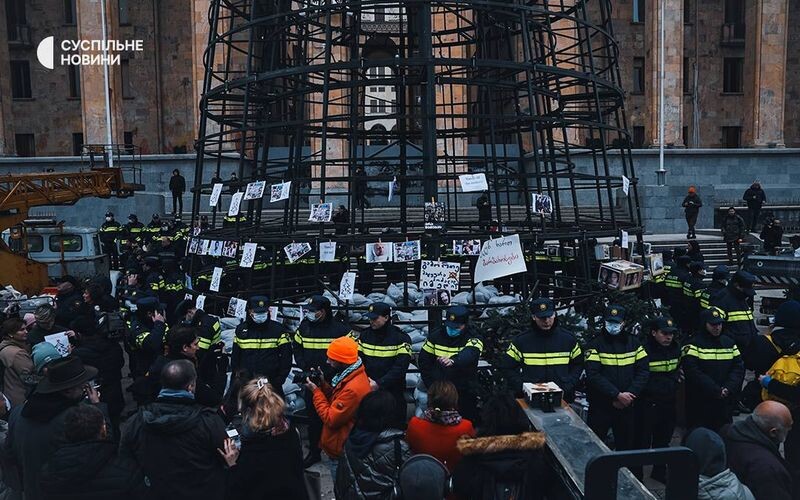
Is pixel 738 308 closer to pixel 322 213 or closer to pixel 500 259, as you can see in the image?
pixel 500 259

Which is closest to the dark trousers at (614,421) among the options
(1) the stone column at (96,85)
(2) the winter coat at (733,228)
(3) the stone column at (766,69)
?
(2) the winter coat at (733,228)

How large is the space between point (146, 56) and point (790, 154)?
1306 inches

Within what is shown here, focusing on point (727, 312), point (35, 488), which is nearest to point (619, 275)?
point (727, 312)

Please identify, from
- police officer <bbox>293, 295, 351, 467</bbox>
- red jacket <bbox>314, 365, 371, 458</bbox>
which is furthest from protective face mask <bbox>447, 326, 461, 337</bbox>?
red jacket <bbox>314, 365, 371, 458</bbox>

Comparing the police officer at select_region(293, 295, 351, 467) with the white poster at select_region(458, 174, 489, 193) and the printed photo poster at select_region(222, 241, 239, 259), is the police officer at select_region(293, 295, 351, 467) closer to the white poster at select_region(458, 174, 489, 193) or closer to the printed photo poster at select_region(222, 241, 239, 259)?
the printed photo poster at select_region(222, 241, 239, 259)

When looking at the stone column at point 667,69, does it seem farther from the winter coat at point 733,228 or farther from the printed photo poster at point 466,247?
the printed photo poster at point 466,247

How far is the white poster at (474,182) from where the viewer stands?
7012mm

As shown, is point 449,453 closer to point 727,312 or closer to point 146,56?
point 727,312

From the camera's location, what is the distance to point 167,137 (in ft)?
120

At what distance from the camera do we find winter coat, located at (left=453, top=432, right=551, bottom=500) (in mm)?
4062

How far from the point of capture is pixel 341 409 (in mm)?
5309

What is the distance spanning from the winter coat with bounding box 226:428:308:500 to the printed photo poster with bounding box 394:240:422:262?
2.91m

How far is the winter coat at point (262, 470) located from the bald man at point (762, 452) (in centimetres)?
288

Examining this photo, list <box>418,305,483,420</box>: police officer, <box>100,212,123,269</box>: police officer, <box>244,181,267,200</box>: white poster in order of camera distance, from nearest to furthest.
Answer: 1. <box>418,305,483,420</box>: police officer
2. <box>244,181,267,200</box>: white poster
3. <box>100,212,123,269</box>: police officer
